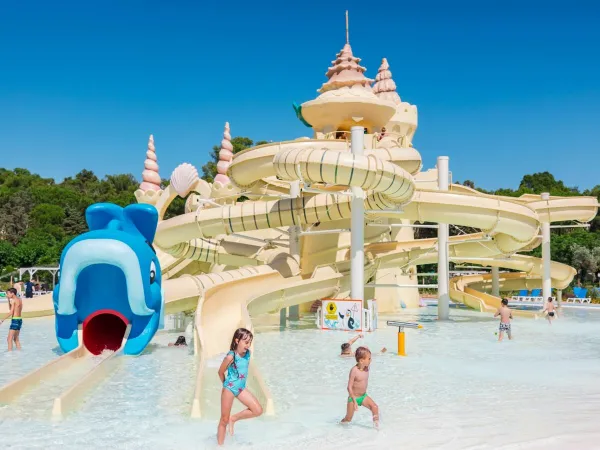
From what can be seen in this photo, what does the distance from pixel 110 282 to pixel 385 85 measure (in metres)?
19.4

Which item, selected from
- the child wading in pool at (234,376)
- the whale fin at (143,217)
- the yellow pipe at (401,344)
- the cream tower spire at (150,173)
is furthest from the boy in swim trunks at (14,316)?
the cream tower spire at (150,173)

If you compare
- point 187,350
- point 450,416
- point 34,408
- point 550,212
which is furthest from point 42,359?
point 550,212

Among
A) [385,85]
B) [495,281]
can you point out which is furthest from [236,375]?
[385,85]

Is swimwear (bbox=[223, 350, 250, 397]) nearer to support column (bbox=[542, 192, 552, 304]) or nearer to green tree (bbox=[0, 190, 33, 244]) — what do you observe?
support column (bbox=[542, 192, 552, 304])

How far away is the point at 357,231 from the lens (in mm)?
13930

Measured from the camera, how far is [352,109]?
17.9m

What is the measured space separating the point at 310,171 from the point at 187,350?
3900 millimetres

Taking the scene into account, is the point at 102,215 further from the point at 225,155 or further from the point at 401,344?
the point at 225,155

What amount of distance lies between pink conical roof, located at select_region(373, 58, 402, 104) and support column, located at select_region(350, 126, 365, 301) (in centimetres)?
1327

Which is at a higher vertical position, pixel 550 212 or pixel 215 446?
pixel 550 212

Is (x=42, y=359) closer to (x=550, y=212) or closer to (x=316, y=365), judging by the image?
(x=316, y=365)

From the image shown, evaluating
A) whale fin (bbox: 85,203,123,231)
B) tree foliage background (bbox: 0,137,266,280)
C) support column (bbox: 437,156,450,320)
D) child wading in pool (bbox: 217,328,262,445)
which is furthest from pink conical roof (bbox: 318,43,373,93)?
tree foliage background (bbox: 0,137,266,280)

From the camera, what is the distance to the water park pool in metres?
5.22

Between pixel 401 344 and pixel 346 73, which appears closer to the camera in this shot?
pixel 401 344
